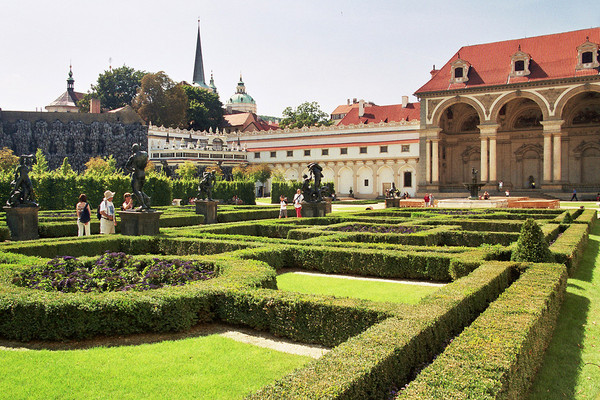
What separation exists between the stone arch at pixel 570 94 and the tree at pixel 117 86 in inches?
2278

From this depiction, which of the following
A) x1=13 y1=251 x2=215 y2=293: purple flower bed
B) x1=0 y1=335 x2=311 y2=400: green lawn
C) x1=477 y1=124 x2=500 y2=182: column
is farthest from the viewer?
x1=477 y1=124 x2=500 y2=182: column

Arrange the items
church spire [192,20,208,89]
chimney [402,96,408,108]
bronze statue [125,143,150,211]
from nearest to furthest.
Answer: bronze statue [125,143,150,211] → chimney [402,96,408,108] → church spire [192,20,208,89]

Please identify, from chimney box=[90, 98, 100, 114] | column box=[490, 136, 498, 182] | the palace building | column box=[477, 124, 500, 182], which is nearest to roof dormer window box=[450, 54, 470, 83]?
the palace building

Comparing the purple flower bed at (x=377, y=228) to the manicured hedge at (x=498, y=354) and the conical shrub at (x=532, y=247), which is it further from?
the manicured hedge at (x=498, y=354)

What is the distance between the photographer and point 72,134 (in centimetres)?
6384

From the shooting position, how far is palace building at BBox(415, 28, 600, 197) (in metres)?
43.7

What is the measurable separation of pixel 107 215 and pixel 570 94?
41989 millimetres

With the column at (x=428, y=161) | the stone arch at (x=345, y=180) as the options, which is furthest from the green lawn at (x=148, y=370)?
the stone arch at (x=345, y=180)

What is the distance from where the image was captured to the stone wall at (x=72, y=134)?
62.5 metres

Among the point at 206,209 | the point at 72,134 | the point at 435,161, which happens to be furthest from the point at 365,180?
the point at 206,209

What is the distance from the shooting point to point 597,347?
224 inches

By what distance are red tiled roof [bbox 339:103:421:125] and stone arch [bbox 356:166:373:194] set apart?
21.1ft

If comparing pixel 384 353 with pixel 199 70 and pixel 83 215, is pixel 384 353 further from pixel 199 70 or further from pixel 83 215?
pixel 199 70

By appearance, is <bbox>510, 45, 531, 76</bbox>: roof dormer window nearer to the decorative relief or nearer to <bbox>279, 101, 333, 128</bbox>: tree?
the decorative relief
